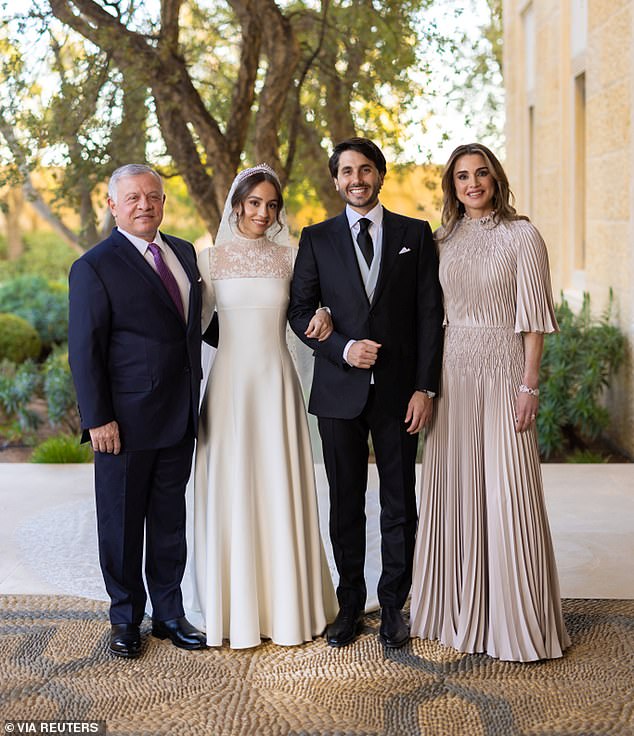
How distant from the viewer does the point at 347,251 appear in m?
3.77

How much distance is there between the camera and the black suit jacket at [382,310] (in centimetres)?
374

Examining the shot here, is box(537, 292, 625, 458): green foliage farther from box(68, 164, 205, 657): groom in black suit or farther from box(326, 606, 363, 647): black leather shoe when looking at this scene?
box(68, 164, 205, 657): groom in black suit

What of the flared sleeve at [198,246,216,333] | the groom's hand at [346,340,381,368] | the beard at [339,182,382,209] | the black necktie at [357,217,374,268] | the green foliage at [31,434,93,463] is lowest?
the green foliage at [31,434,93,463]

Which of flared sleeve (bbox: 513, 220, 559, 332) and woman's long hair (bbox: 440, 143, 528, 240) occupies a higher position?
woman's long hair (bbox: 440, 143, 528, 240)

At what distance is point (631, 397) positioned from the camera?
734cm

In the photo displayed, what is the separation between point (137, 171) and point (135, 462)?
1110 millimetres

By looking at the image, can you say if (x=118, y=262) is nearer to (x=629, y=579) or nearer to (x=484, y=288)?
(x=484, y=288)

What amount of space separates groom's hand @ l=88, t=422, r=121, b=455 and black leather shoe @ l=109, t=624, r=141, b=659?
28.1 inches

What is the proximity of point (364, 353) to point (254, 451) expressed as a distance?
0.64 metres

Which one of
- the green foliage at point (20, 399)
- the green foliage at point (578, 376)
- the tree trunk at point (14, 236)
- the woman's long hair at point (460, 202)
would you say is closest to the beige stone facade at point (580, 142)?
the green foliage at point (578, 376)

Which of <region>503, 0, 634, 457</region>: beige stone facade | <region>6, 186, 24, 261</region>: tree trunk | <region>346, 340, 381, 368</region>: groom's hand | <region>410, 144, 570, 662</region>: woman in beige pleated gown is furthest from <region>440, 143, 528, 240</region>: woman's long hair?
<region>6, 186, 24, 261</region>: tree trunk

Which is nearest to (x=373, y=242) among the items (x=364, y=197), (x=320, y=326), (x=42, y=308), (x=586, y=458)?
(x=364, y=197)

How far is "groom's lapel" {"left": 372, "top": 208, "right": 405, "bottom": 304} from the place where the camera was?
373 cm

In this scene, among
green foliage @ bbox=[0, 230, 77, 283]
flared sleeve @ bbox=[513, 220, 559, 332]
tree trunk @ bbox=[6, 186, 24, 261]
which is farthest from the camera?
tree trunk @ bbox=[6, 186, 24, 261]
